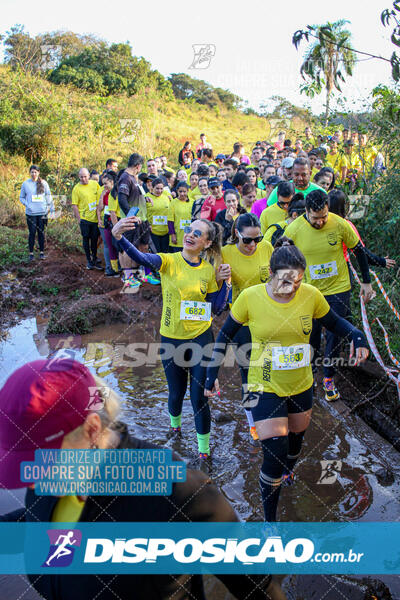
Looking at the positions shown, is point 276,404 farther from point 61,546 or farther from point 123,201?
point 123,201

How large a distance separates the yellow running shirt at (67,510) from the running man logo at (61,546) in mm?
37

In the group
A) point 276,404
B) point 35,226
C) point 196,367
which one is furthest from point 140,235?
point 276,404

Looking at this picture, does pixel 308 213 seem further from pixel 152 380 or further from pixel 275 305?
pixel 152 380

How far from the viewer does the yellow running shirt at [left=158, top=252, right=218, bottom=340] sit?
448 centimetres

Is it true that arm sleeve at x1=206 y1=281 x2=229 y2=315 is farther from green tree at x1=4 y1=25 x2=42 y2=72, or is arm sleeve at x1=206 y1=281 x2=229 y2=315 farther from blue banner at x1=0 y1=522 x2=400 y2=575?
green tree at x1=4 y1=25 x2=42 y2=72

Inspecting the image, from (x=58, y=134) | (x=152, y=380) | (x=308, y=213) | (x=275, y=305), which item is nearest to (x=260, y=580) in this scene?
(x=275, y=305)

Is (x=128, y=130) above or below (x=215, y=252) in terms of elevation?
above

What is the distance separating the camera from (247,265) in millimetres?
4793

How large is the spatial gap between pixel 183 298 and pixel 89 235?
279 inches

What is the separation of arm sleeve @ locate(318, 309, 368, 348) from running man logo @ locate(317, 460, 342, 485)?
144 cm

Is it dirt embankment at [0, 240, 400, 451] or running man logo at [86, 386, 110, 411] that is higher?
running man logo at [86, 386, 110, 411]

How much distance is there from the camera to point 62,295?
9852mm

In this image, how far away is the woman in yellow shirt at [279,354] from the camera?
3.43m

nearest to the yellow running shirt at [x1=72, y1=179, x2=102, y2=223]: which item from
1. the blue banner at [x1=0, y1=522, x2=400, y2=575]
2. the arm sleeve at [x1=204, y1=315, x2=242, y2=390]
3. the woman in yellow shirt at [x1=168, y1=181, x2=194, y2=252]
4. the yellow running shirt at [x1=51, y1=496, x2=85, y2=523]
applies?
the woman in yellow shirt at [x1=168, y1=181, x2=194, y2=252]
